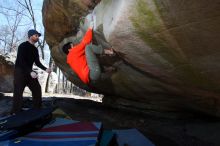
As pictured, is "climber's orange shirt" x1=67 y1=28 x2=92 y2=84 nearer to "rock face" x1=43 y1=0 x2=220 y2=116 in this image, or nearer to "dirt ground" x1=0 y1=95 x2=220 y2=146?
"rock face" x1=43 y1=0 x2=220 y2=116

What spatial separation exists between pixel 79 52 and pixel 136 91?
236 centimetres

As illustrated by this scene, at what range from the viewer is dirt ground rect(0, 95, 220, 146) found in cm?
619

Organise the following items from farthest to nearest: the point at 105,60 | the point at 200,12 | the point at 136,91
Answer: the point at 136,91, the point at 105,60, the point at 200,12

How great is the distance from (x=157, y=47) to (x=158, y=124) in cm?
281

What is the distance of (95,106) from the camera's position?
9438 millimetres

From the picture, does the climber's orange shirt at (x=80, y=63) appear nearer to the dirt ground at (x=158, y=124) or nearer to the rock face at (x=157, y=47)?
the rock face at (x=157, y=47)

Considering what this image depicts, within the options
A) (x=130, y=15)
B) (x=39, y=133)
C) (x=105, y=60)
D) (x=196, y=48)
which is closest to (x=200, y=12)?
(x=196, y=48)

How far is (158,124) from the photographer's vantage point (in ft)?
23.8

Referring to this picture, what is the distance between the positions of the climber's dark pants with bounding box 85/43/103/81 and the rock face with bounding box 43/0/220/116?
299 millimetres

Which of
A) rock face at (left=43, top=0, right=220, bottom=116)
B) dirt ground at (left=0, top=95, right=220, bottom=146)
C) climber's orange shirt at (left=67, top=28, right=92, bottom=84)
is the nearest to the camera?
rock face at (left=43, top=0, right=220, bottom=116)

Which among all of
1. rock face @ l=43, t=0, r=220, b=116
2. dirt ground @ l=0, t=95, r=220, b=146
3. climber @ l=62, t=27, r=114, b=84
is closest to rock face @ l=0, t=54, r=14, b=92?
dirt ground @ l=0, t=95, r=220, b=146

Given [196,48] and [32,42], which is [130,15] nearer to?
[196,48]

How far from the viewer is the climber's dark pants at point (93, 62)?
519cm

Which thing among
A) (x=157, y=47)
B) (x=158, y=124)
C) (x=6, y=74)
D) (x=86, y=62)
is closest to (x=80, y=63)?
(x=86, y=62)
